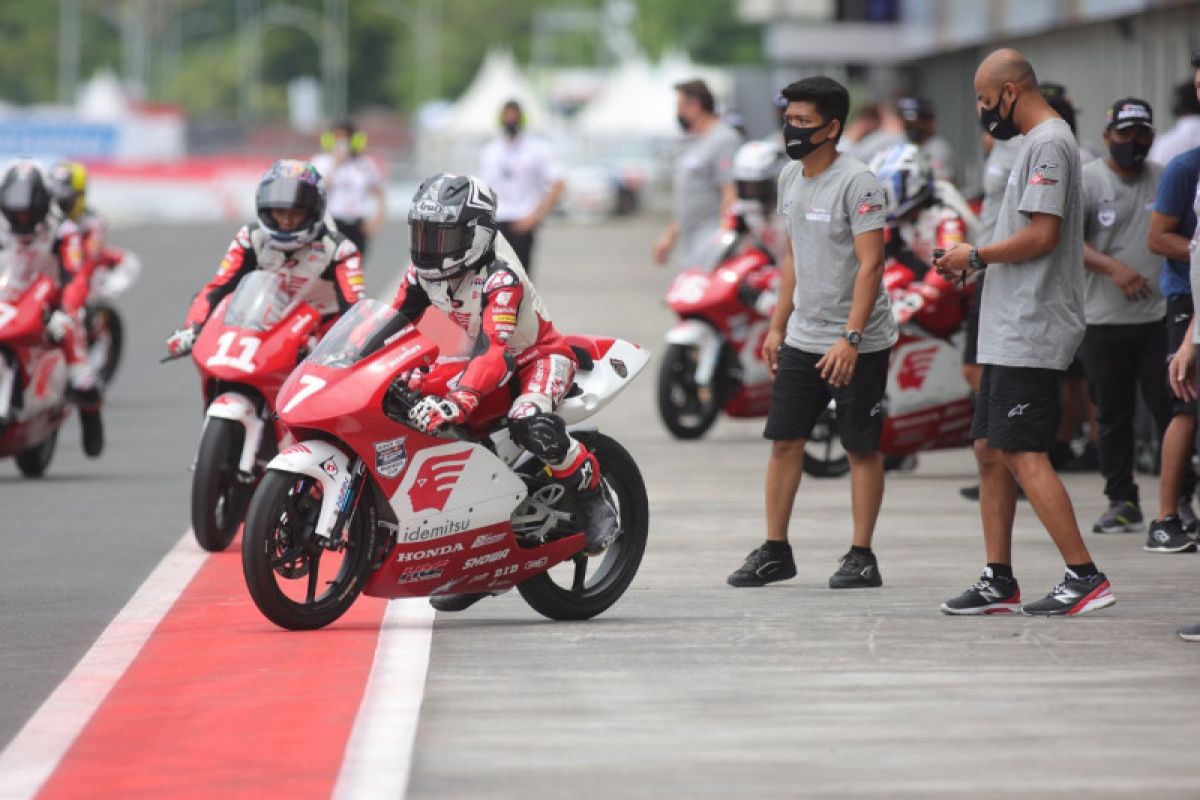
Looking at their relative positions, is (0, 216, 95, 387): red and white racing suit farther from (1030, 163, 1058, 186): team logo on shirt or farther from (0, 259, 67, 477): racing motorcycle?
(1030, 163, 1058, 186): team logo on shirt

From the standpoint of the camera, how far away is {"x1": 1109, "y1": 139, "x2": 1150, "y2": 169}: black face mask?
36.2 feet

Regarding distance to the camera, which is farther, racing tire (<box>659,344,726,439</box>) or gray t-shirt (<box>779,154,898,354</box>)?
racing tire (<box>659,344,726,439</box>)

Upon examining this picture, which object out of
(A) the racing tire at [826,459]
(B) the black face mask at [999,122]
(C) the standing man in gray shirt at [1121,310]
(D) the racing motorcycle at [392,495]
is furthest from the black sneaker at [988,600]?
(A) the racing tire at [826,459]

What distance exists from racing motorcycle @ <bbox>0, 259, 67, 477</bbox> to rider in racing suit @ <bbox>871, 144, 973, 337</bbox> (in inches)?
176

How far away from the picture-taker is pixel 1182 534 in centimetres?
1053

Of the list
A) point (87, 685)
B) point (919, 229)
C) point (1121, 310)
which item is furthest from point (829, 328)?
point (919, 229)

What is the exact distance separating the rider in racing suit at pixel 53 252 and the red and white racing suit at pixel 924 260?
171 inches

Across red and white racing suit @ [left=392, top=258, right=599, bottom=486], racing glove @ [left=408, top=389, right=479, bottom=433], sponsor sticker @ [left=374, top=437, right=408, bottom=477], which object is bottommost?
A: sponsor sticker @ [left=374, top=437, right=408, bottom=477]

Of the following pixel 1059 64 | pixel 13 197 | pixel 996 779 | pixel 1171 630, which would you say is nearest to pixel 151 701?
pixel 996 779

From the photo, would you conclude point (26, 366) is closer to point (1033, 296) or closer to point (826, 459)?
point (826, 459)

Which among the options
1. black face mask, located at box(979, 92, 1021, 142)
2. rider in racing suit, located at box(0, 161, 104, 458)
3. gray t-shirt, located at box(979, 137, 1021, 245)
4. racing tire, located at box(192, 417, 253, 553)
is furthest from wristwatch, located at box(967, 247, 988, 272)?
rider in racing suit, located at box(0, 161, 104, 458)

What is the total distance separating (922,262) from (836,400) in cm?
369

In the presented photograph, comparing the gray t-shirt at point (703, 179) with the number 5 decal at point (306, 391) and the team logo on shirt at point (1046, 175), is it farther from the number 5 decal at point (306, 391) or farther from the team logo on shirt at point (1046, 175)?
the number 5 decal at point (306, 391)

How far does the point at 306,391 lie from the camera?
27.3 feet
